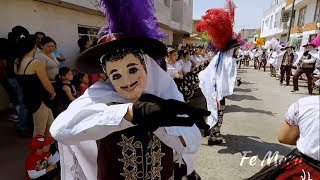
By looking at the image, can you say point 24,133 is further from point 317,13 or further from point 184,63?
point 317,13

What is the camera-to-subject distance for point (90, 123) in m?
1.27

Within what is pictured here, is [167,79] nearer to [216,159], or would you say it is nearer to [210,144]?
[216,159]

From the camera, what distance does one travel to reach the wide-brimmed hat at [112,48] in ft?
4.65

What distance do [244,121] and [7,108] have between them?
211 inches

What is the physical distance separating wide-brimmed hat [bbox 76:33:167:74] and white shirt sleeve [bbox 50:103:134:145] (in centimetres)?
32

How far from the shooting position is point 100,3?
1459mm

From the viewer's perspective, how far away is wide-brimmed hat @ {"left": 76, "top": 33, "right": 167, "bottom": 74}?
1.42 m

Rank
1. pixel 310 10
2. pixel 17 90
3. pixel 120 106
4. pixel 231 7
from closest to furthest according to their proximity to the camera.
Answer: pixel 120 106 → pixel 17 90 → pixel 231 7 → pixel 310 10

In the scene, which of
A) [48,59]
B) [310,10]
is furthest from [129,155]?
[310,10]

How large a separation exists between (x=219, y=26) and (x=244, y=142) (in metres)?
2.04

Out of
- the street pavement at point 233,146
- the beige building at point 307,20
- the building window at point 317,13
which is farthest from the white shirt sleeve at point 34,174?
the building window at point 317,13

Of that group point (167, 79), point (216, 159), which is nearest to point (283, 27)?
point (216, 159)

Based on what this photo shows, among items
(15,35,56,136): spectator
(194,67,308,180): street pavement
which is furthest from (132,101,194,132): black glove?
(15,35,56,136): spectator

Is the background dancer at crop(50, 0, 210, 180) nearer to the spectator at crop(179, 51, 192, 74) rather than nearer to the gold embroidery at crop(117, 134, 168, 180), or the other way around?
the gold embroidery at crop(117, 134, 168, 180)
